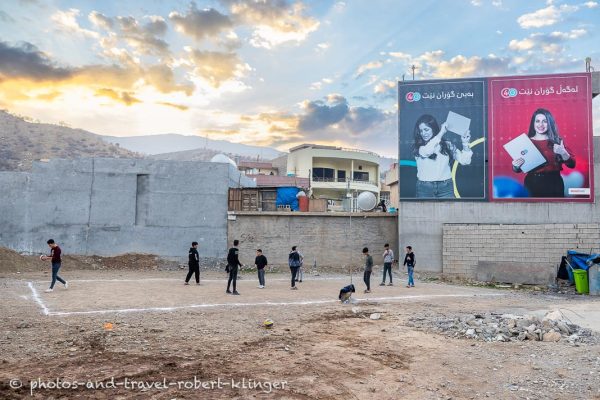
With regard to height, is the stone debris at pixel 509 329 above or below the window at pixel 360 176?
below

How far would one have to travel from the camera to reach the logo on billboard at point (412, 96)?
75.9ft

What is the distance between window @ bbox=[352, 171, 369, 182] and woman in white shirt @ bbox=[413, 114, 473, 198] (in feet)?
95.6

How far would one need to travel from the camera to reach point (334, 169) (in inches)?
2035

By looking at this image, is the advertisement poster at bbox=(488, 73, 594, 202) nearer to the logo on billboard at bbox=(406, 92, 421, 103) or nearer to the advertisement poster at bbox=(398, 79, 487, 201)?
the advertisement poster at bbox=(398, 79, 487, 201)

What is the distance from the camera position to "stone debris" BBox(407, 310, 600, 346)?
830 cm

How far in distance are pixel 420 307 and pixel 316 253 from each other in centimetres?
1177

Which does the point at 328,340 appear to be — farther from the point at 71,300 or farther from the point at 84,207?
the point at 84,207

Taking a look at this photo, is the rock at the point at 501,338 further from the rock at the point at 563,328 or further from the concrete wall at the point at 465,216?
the concrete wall at the point at 465,216

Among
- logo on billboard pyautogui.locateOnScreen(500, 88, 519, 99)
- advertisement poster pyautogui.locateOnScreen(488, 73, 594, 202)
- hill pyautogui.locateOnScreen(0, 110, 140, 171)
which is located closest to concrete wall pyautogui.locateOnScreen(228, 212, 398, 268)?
advertisement poster pyautogui.locateOnScreen(488, 73, 594, 202)

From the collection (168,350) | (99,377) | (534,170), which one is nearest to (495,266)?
(534,170)

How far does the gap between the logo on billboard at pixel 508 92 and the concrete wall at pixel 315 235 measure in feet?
28.4

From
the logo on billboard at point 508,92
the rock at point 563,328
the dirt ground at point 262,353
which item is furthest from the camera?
the logo on billboard at point 508,92

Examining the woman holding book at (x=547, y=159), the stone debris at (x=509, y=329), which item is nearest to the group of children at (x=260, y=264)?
the stone debris at (x=509, y=329)

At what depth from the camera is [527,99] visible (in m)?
21.8
